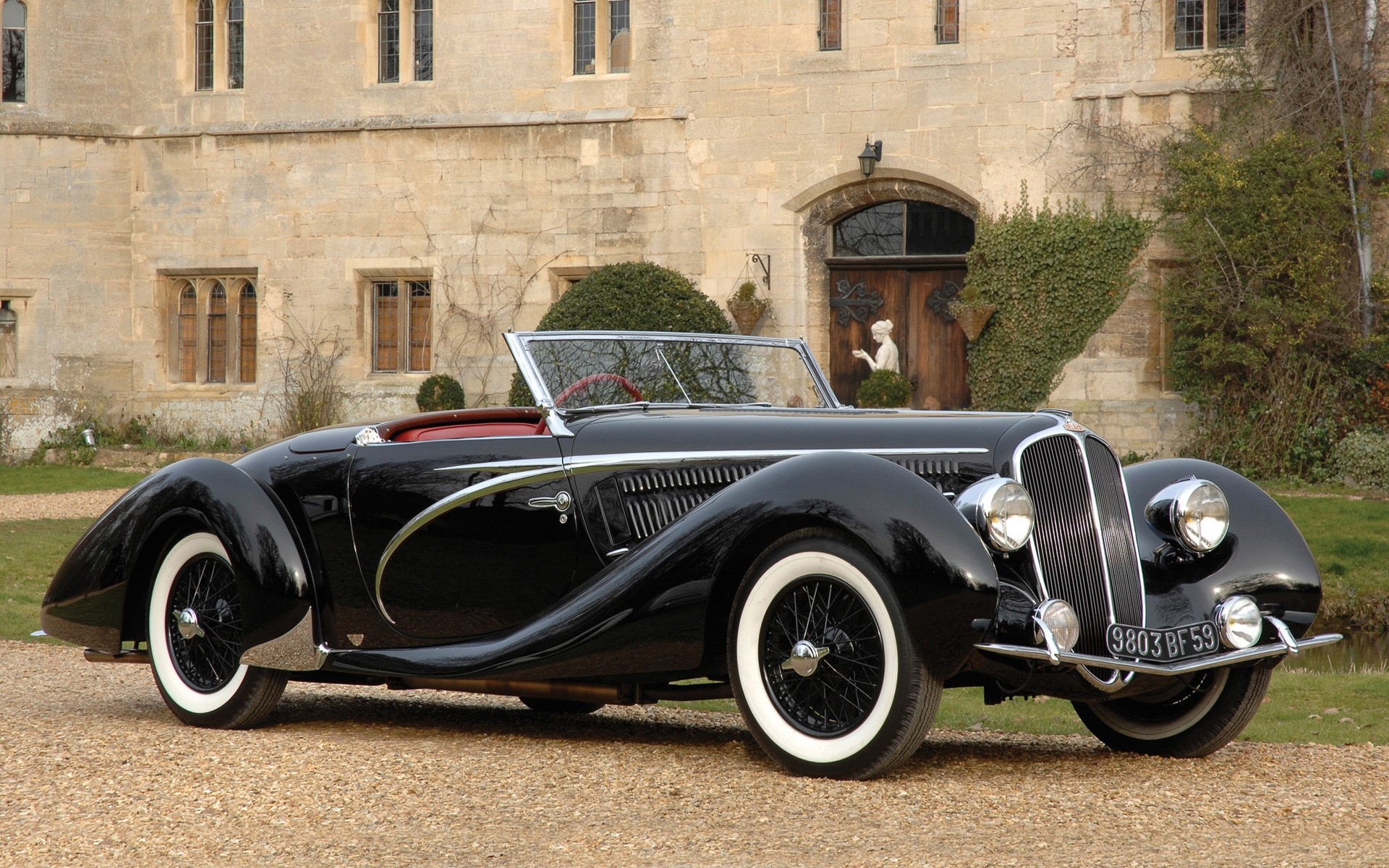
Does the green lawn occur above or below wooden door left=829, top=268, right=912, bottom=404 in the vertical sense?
below

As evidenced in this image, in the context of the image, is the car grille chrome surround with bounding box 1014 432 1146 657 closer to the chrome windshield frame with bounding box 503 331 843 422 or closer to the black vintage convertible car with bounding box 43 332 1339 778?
the black vintage convertible car with bounding box 43 332 1339 778

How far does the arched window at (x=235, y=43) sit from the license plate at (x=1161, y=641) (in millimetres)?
19335

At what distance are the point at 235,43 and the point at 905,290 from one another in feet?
34.1

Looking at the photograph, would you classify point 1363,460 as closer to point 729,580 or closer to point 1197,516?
point 1197,516

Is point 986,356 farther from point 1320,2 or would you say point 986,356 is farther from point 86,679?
point 86,679

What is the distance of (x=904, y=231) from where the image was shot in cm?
1855

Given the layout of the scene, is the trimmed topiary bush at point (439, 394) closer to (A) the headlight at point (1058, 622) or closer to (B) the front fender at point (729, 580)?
(B) the front fender at point (729, 580)

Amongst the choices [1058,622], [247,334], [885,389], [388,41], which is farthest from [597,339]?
[247,334]

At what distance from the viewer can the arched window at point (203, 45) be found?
21.8 meters

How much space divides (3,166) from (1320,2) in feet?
55.2

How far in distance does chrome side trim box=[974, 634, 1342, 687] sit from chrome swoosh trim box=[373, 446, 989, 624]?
79 cm

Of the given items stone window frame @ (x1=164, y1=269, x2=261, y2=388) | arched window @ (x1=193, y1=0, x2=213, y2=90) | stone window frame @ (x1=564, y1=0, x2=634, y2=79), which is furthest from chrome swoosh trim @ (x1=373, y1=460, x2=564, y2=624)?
arched window @ (x1=193, y1=0, x2=213, y2=90)

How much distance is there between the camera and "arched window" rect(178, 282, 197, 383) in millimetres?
21734

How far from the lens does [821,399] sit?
6184mm
